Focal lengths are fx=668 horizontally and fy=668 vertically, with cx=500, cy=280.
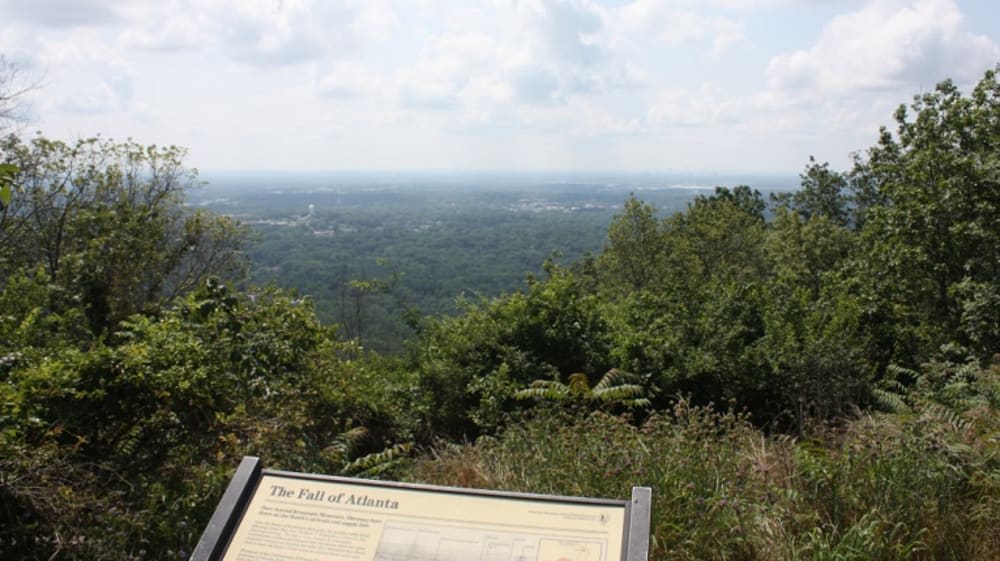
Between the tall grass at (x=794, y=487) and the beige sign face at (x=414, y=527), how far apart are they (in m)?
1.22

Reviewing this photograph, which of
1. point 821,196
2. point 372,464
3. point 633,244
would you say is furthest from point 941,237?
point 821,196

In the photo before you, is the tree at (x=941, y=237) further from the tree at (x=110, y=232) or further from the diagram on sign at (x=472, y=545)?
the tree at (x=110, y=232)

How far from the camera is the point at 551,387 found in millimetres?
6812

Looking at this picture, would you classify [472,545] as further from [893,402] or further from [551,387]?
[893,402]

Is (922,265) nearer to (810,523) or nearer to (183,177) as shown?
(810,523)

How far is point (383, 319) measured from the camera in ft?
80.4

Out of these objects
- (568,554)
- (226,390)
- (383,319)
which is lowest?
(383,319)

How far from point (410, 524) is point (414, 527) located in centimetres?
2

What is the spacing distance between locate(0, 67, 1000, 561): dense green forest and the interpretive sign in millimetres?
1281

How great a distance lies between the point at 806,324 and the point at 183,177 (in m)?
16.3

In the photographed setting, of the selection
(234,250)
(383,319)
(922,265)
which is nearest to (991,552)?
(922,265)

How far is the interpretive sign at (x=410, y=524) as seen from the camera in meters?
2.68

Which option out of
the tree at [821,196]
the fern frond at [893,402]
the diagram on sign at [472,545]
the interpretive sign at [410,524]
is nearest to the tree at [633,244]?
the tree at [821,196]

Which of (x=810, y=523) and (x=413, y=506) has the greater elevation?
(x=413, y=506)
